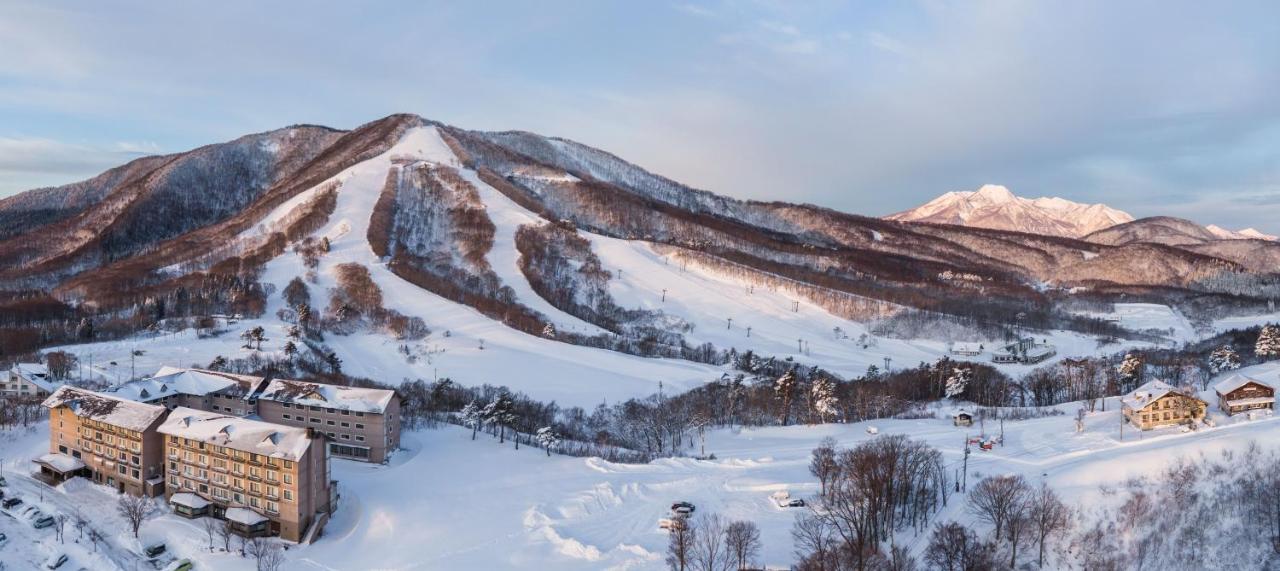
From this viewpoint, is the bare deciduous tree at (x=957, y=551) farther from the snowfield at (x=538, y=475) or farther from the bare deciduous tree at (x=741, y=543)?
the bare deciduous tree at (x=741, y=543)

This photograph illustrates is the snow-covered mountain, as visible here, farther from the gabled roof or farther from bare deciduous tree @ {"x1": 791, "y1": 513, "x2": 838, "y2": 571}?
the gabled roof

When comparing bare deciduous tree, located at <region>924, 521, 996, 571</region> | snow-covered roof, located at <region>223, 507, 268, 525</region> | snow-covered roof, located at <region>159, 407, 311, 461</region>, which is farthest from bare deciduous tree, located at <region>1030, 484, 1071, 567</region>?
snow-covered roof, located at <region>223, 507, 268, 525</region>

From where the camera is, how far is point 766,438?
63.2 m

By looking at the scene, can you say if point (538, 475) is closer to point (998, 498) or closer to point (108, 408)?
point (108, 408)

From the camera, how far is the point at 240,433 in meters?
43.8

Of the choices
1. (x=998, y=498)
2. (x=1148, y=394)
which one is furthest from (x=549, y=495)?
(x=1148, y=394)

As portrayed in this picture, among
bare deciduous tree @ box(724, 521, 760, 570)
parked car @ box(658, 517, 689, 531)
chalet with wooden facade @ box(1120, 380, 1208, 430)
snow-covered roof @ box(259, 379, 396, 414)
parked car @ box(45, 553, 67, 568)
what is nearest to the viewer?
bare deciduous tree @ box(724, 521, 760, 570)

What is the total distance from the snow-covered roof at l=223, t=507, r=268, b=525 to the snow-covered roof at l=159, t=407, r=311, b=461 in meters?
3.18

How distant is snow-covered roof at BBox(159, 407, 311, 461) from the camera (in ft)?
138

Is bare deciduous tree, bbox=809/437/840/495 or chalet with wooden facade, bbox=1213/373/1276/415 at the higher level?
chalet with wooden facade, bbox=1213/373/1276/415

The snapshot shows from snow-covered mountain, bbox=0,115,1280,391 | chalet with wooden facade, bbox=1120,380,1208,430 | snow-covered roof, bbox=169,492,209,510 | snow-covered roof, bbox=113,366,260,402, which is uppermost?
snow-covered mountain, bbox=0,115,1280,391

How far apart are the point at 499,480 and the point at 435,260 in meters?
104

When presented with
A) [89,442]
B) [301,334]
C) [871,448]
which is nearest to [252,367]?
[301,334]

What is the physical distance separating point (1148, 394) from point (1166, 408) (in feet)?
4.61
